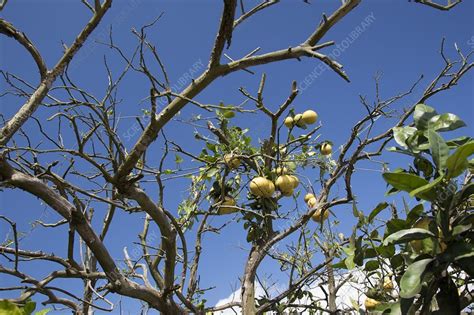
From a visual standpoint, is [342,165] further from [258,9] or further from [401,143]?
[401,143]

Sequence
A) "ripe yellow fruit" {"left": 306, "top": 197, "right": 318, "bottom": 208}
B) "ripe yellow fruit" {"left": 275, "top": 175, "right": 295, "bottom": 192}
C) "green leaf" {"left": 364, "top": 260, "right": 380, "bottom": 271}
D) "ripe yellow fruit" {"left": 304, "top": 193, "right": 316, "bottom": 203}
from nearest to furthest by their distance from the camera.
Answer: "green leaf" {"left": 364, "top": 260, "right": 380, "bottom": 271} → "ripe yellow fruit" {"left": 275, "top": 175, "right": 295, "bottom": 192} → "ripe yellow fruit" {"left": 306, "top": 197, "right": 318, "bottom": 208} → "ripe yellow fruit" {"left": 304, "top": 193, "right": 316, "bottom": 203}

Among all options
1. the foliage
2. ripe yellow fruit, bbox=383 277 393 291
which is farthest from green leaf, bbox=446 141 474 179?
ripe yellow fruit, bbox=383 277 393 291

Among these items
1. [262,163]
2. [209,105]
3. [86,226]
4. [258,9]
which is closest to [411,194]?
[209,105]

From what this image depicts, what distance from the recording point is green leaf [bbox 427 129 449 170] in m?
0.92

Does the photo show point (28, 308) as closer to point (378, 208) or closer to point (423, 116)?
point (378, 208)

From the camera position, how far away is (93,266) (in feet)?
8.38

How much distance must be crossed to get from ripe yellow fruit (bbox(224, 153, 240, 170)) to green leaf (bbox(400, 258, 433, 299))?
1.42 m

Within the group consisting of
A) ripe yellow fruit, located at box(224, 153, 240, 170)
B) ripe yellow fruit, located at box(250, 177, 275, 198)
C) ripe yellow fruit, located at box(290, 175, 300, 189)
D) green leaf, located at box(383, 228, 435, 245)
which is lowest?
green leaf, located at box(383, 228, 435, 245)

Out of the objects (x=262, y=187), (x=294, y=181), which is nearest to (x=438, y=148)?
(x=262, y=187)

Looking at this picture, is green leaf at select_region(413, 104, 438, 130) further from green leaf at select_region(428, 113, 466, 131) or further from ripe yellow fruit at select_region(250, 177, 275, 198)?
ripe yellow fruit at select_region(250, 177, 275, 198)

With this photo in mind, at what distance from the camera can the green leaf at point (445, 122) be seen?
101cm

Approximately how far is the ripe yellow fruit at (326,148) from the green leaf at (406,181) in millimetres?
1790

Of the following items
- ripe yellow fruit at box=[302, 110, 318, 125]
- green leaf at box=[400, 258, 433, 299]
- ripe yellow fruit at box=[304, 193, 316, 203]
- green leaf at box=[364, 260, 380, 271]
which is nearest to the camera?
green leaf at box=[400, 258, 433, 299]

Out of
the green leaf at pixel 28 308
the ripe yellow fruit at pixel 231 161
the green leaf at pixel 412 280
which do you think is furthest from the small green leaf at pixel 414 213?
the ripe yellow fruit at pixel 231 161
